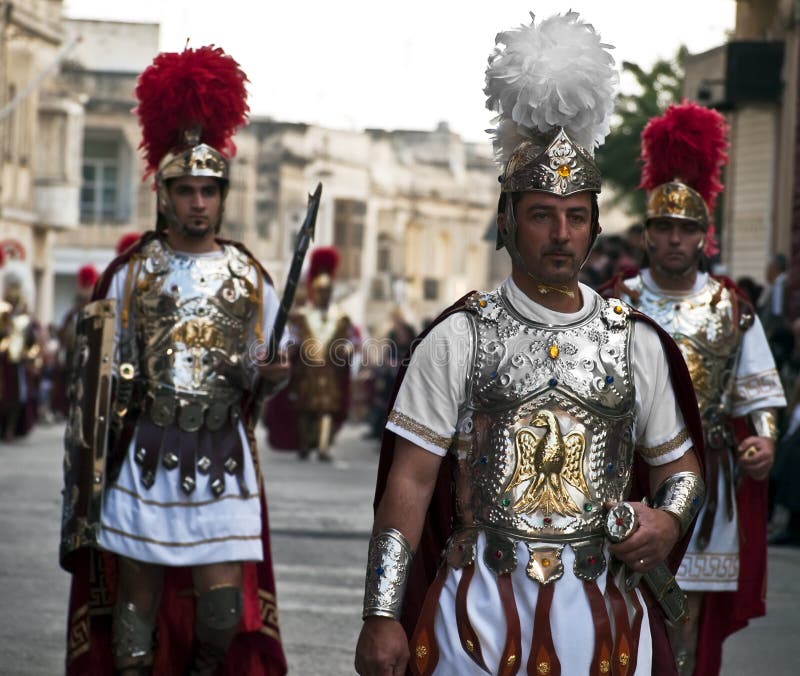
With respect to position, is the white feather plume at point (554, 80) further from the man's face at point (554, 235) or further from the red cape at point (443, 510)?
the red cape at point (443, 510)

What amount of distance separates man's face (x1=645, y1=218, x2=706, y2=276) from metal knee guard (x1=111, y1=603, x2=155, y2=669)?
8.12 ft

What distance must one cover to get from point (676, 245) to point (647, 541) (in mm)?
3243

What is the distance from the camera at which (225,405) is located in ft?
23.1

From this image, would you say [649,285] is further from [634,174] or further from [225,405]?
[634,174]

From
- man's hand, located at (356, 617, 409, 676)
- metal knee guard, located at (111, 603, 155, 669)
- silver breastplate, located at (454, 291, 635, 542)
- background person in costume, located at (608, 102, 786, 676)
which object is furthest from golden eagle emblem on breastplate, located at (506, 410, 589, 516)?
background person in costume, located at (608, 102, 786, 676)

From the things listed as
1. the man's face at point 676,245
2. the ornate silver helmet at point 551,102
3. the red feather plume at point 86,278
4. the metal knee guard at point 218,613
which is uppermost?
the ornate silver helmet at point 551,102

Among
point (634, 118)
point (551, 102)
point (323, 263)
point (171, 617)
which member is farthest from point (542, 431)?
point (634, 118)

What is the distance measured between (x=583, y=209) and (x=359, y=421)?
105ft

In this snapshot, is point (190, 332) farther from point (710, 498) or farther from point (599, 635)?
point (599, 635)

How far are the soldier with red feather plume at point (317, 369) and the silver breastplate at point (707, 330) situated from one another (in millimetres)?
13239

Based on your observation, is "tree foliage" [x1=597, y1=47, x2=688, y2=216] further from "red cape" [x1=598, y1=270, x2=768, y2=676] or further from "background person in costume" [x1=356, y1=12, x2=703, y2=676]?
"background person in costume" [x1=356, y1=12, x2=703, y2=676]

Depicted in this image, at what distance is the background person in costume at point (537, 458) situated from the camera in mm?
4387

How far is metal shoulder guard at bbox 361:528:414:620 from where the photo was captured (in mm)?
4273

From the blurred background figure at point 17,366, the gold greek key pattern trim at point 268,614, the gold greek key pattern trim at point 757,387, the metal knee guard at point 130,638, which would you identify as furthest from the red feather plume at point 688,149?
the blurred background figure at point 17,366
